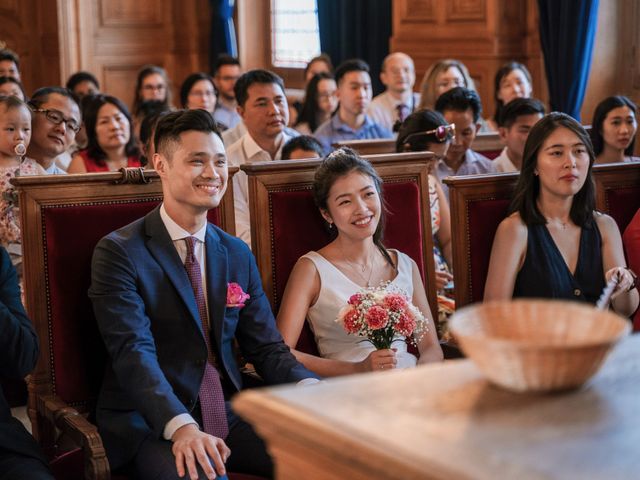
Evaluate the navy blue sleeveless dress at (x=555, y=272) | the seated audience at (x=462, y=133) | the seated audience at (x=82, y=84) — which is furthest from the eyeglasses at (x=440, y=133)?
the seated audience at (x=82, y=84)

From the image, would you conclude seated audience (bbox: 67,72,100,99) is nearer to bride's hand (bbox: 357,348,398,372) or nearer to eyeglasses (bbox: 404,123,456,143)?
eyeglasses (bbox: 404,123,456,143)

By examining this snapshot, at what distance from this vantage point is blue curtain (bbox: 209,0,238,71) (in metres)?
9.93

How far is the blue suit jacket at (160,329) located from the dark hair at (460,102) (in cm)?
225

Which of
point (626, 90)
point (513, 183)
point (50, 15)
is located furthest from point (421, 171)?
point (50, 15)

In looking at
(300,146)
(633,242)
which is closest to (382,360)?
(633,242)

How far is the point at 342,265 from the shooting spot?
2969 millimetres

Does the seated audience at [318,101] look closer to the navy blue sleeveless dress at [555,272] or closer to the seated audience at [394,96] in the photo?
Answer: the seated audience at [394,96]

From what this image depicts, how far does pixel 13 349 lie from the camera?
8.02ft

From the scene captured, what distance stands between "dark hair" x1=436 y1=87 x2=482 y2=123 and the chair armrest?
2635mm

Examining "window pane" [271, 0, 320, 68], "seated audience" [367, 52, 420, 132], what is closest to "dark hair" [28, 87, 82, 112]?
"seated audience" [367, 52, 420, 132]

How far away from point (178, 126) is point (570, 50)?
429 centimetres

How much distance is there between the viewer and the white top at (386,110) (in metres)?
6.64

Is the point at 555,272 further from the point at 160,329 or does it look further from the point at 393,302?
the point at 160,329

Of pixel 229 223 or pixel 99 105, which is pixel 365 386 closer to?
pixel 229 223
